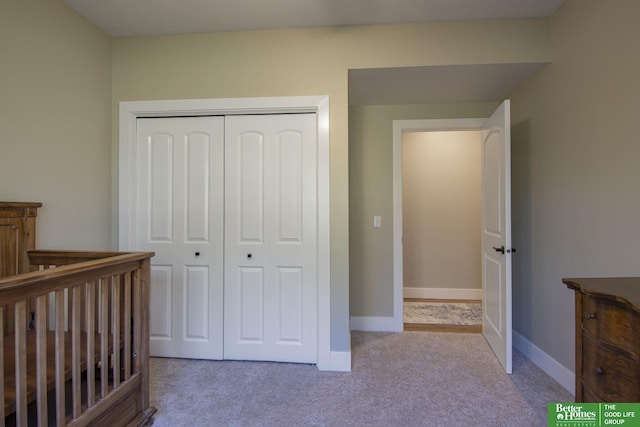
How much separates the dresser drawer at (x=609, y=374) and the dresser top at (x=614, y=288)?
196 millimetres

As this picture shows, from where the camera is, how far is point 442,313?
3.34m

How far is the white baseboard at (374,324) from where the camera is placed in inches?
112

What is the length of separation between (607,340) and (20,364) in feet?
6.78

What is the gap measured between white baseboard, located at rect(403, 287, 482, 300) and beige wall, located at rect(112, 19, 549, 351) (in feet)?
6.96

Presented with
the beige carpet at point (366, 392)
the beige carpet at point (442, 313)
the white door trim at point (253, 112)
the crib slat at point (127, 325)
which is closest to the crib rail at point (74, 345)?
the crib slat at point (127, 325)

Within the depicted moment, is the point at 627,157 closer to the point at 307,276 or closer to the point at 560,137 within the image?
the point at 560,137

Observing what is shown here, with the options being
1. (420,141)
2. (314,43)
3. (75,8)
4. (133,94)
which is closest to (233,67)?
(314,43)

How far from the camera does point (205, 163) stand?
2.27m

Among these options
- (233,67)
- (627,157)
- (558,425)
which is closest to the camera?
(558,425)

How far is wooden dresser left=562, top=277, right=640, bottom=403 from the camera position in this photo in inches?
37.9

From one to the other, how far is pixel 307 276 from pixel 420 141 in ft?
8.78

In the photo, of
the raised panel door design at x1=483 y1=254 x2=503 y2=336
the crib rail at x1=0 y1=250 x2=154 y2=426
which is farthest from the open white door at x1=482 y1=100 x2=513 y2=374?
the crib rail at x1=0 y1=250 x2=154 y2=426

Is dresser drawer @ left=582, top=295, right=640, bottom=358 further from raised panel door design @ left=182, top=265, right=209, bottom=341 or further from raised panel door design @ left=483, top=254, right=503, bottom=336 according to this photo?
raised panel door design @ left=182, top=265, right=209, bottom=341

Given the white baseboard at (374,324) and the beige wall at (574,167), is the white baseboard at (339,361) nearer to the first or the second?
the white baseboard at (374,324)
